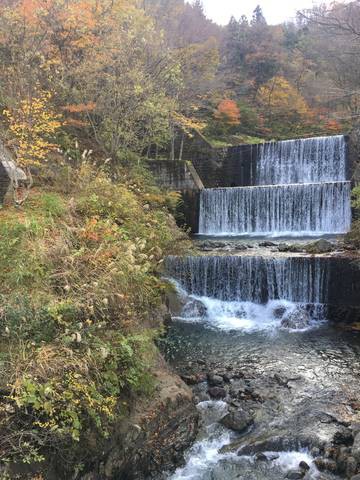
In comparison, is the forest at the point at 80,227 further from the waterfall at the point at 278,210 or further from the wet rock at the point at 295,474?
the wet rock at the point at 295,474

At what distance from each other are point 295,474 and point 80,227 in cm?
450

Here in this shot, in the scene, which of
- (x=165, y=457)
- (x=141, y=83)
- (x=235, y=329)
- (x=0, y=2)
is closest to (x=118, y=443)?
(x=165, y=457)

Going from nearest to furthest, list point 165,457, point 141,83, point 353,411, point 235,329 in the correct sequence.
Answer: point 165,457 < point 353,411 < point 235,329 < point 141,83

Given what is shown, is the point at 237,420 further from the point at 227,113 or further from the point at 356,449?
the point at 227,113

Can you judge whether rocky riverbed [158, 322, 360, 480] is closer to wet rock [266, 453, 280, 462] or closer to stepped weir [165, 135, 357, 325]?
wet rock [266, 453, 280, 462]

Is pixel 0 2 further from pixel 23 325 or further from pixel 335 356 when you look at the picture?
pixel 335 356

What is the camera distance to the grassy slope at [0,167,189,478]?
3704 mm

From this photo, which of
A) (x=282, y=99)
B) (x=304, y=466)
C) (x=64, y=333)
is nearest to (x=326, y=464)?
(x=304, y=466)

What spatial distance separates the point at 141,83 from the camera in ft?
39.5

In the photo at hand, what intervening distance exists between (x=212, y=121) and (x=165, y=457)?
2254cm

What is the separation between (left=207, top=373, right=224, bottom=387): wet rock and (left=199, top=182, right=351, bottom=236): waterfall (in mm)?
8946

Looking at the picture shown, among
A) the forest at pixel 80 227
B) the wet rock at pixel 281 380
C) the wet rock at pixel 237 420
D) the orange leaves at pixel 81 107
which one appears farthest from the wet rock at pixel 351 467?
the orange leaves at pixel 81 107

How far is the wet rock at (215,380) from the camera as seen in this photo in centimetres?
657

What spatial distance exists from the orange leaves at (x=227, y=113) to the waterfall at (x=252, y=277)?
1610cm
